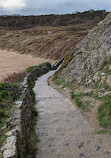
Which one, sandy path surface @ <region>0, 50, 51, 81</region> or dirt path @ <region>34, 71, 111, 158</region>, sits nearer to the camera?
dirt path @ <region>34, 71, 111, 158</region>

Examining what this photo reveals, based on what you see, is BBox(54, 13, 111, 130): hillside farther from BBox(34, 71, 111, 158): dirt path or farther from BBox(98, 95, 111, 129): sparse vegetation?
BBox(34, 71, 111, 158): dirt path

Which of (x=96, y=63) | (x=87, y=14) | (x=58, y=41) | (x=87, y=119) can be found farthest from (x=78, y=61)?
(x=87, y=14)

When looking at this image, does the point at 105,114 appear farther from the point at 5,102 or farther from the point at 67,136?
the point at 5,102

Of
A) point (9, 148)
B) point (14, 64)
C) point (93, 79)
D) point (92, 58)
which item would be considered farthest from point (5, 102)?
point (14, 64)

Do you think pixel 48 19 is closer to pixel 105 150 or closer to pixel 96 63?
pixel 96 63

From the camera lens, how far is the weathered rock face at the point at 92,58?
15123 mm

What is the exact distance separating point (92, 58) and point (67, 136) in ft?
32.5

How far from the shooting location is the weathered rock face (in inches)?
595

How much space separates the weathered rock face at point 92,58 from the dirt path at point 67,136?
4.40 metres

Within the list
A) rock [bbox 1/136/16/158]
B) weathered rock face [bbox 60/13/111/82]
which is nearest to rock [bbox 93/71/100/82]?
weathered rock face [bbox 60/13/111/82]

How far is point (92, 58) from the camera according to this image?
54.6 feet

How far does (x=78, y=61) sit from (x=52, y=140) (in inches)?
463

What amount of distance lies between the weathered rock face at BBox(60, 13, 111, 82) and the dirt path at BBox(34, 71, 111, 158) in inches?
173

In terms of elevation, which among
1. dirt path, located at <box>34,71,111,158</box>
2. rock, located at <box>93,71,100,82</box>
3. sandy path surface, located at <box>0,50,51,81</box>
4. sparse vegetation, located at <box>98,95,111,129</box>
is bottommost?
dirt path, located at <box>34,71,111,158</box>
